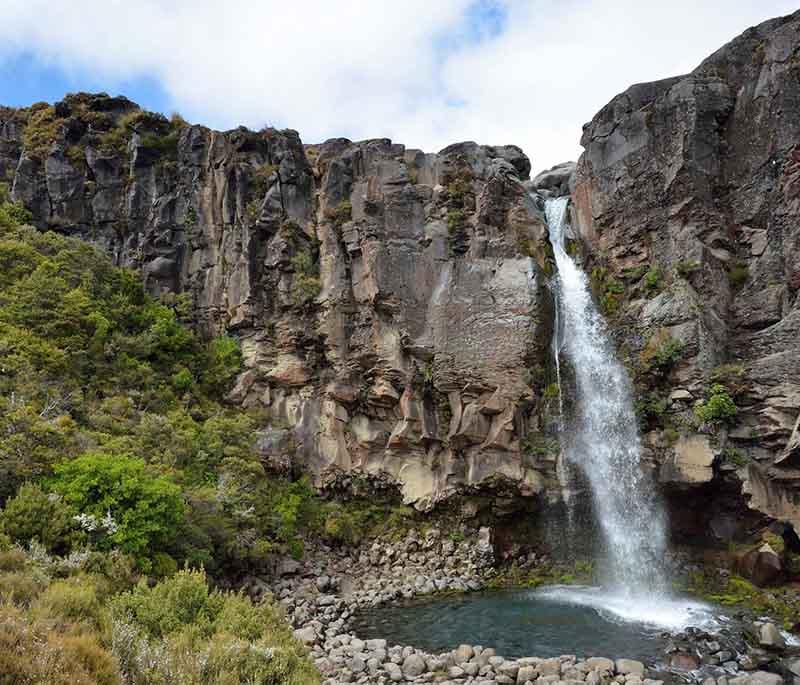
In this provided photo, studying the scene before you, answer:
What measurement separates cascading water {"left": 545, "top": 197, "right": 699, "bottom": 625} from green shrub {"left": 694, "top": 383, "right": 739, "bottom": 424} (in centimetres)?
289

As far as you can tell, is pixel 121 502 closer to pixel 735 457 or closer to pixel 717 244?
pixel 735 457

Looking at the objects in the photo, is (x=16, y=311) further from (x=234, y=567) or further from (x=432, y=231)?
(x=432, y=231)

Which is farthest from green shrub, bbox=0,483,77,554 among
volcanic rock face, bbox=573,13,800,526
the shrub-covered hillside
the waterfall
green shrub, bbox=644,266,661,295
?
green shrub, bbox=644,266,661,295

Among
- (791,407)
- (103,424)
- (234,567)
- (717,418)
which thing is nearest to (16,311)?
(103,424)

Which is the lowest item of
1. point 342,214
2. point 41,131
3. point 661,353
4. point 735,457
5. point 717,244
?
point 735,457

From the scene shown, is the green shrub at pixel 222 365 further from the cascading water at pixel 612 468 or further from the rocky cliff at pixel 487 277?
the cascading water at pixel 612 468

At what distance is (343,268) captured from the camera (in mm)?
28297

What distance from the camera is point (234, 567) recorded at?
63.1ft

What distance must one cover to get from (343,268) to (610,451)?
15.4m

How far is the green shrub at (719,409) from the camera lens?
19.7 metres

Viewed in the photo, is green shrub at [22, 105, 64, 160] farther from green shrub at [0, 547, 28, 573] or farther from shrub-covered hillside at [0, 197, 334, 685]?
green shrub at [0, 547, 28, 573]

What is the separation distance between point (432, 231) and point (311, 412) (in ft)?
36.1

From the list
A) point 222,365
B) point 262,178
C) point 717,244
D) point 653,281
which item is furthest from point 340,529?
point 717,244

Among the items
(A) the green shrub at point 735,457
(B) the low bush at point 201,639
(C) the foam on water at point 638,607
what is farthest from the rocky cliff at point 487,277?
(B) the low bush at point 201,639
